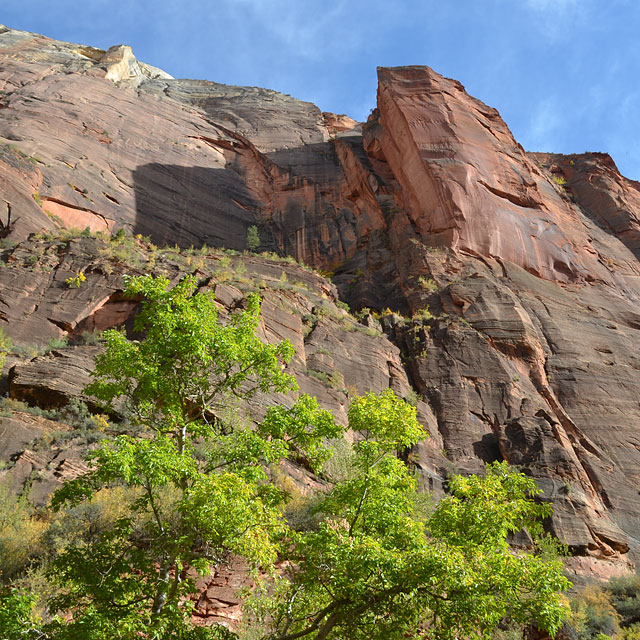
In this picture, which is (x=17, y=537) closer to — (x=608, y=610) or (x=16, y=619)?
(x=16, y=619)

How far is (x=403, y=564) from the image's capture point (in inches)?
262

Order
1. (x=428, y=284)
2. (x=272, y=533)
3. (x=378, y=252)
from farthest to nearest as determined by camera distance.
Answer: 1. (x=378, y=252)
2. (x=428, y=284)
3. (x=272, y=533)

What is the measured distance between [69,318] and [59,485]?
814 cm

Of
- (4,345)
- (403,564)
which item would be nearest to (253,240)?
(4,345)

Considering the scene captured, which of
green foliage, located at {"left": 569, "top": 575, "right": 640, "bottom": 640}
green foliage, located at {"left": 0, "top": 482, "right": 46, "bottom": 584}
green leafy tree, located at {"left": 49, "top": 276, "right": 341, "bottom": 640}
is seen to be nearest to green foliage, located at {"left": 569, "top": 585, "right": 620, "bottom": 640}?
green foliage, located at {"left": 569, "top": 575, "right": 640, "bottom": 640}

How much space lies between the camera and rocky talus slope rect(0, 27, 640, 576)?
20.9 metres

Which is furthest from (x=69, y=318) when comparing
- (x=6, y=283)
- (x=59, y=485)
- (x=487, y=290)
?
(x=487, y=290)

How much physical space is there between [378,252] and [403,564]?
102 ft

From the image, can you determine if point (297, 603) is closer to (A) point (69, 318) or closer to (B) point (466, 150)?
(A) point (69, 318)

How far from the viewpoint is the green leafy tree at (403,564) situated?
6652mm

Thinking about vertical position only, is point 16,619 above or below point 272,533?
below

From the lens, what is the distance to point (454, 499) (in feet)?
27.3

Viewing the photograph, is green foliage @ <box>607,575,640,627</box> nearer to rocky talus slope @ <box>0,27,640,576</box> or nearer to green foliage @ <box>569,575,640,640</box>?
green foliage @ <box>569,575,640,640</box>

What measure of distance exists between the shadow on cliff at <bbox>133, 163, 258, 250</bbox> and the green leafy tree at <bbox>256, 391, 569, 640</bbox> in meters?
27.8
